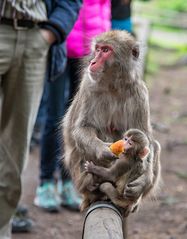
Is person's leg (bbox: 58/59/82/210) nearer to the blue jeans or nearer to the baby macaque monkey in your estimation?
the blue jeans

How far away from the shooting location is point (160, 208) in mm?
6371

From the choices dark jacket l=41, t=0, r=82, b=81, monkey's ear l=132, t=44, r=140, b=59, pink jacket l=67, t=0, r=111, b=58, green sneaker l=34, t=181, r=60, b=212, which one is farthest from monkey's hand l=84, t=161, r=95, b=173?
green sneaker l=34, t=181, r=60, b=212

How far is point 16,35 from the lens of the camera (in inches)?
165

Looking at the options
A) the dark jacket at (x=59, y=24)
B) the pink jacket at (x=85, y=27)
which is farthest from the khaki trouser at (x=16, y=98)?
the pink jacket at (x=85, y=27)

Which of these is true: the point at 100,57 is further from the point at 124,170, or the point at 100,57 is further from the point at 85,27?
the point at 85,27

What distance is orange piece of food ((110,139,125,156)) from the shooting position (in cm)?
312

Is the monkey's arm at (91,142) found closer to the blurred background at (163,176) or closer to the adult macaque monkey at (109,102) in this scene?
the adult macaque monkey at (109,102)

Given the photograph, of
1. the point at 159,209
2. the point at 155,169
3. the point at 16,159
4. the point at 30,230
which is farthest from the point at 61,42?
the point at 159,209

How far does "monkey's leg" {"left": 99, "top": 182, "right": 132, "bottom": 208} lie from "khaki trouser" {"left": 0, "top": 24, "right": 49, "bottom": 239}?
124cm

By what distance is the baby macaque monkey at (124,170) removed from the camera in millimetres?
3115

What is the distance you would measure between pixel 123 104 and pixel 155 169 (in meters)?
0.38

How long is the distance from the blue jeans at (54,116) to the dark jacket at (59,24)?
0.86 m

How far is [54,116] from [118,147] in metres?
2.43

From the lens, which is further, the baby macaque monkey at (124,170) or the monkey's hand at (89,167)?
the monkey's hand at (89,167)
